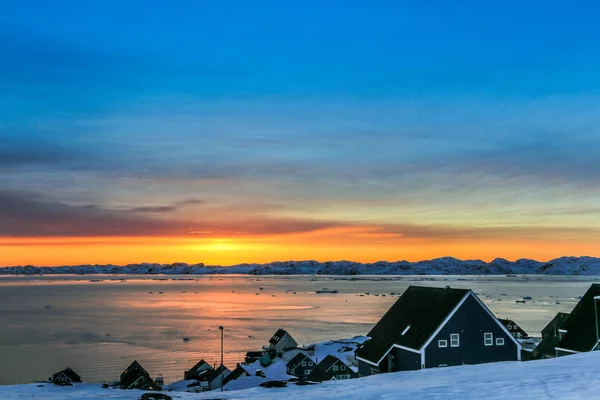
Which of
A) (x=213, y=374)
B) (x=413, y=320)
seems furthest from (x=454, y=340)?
(x=213, y=374)

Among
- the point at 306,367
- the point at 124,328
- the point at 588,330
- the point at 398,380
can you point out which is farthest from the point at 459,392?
the point at 124,328

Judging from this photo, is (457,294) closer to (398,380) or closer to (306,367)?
(398,380)

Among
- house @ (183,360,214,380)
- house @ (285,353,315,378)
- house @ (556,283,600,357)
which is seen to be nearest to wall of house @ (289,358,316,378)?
house @ (285,353,315,378)

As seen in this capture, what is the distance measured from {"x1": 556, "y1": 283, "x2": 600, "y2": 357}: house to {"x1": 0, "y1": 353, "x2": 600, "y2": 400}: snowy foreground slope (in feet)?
43.0

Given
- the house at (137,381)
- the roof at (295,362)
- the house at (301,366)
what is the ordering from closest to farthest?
the house at (137,381) < the house at (301,366) < the roof at (295,362)

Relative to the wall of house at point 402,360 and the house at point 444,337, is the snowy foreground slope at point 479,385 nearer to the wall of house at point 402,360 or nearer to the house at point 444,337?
the wall of house at point 402,360

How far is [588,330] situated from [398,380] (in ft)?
61.9

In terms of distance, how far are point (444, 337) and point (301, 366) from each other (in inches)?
1805

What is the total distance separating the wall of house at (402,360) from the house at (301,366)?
4125 cm

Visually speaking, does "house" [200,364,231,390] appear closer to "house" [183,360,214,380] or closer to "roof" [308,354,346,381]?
"house" [183,360,214,380]

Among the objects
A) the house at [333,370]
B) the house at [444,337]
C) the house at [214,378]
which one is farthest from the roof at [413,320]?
the house at [214,378]

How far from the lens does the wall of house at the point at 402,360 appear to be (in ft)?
107

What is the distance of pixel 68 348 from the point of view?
110875 mm

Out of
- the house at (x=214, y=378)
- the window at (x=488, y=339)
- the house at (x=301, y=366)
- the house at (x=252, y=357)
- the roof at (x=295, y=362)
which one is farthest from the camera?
the house at (x=252, y=357)
